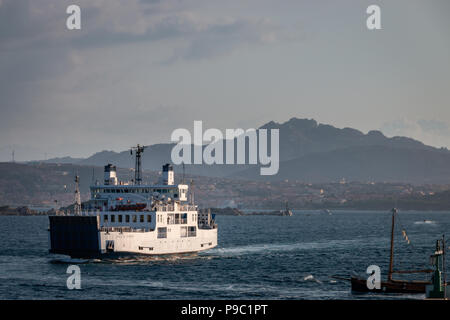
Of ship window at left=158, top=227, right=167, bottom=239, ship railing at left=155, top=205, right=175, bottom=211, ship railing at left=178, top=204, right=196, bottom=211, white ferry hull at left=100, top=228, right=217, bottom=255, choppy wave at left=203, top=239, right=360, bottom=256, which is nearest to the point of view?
white ferry hull at left=100, top=228, right=217, bottom=255

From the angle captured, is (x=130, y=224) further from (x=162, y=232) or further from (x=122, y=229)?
(x=162, y=232)

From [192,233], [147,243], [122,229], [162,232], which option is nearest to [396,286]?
[147,243]

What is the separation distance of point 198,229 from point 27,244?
3323cm

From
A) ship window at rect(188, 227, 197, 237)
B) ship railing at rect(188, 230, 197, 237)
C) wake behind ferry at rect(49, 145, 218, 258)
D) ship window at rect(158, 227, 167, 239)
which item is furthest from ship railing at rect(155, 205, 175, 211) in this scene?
ship railing at rect(188, 230, 197, 237)

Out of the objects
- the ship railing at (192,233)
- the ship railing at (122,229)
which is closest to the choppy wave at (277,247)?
the ship railing at (192,233)

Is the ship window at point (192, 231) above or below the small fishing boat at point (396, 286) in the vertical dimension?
above

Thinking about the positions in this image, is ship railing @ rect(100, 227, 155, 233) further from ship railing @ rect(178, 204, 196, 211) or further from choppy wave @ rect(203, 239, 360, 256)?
choppy wave @ rect(203, 239, 360, 256)

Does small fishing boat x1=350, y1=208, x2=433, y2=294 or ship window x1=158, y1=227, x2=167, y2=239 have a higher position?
ship window x1=158, y1=227, x2=167, y2=239

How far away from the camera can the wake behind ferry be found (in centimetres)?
6706

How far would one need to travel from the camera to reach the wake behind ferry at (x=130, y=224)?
220 ft

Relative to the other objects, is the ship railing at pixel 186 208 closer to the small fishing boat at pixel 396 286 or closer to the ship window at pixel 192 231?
the ship window at pixel 192 231

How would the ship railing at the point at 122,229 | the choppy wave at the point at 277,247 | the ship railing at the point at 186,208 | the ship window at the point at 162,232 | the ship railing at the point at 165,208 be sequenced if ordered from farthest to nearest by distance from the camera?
the choppy wave at the point at 277,247 → the ship railing at the point at 186,208 → the ship railing at the point at 165,208 → the ship window at the point at 162,232 → the ship railing at the point at 122,229

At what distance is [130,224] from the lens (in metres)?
71.2
